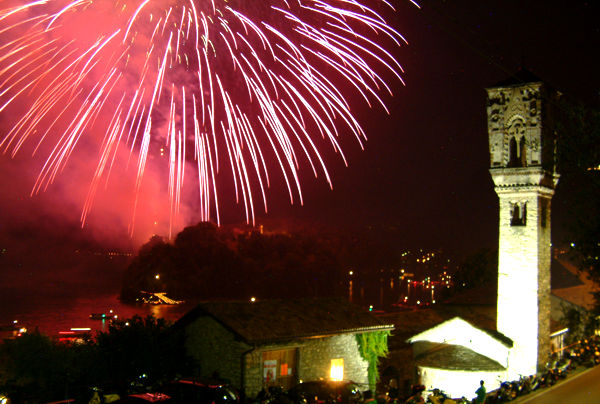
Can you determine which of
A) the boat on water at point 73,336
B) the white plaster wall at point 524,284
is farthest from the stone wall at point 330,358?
the white plaster wall at point 524,284

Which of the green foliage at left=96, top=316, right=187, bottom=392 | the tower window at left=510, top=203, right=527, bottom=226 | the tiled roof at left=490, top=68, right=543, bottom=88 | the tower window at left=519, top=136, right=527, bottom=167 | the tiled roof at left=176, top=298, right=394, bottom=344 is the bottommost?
the green foliage at left=96, top=316, right=187, bottom=392

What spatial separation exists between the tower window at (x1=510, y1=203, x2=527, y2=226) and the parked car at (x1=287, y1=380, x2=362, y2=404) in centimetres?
1444

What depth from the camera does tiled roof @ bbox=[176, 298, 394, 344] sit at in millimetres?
18203

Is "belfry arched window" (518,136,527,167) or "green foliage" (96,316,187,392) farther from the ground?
"belfry arched window" (518,136,527,167)

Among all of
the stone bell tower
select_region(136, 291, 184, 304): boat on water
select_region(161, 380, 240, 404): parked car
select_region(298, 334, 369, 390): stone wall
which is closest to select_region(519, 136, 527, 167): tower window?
the stone bell tower

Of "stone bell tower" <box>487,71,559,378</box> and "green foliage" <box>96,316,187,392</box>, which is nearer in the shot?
"green foliage" <box>96,316,187,392</box>

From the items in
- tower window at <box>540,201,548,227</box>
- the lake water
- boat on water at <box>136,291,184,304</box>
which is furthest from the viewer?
boat on water at <box>136,291,184,304</box>

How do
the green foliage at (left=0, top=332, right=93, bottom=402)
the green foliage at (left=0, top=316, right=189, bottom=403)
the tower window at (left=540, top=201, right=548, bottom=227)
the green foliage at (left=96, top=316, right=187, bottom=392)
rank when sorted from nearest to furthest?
the green foliage at (left=0, top=332, right=93, bottom=402)
the green foliage at (left=0, top=316, right=189, bottom=403)
the green foliage at (left=96, top=316, right=187, bottom=392)
the tower window at (left=540, top=201, right=548, bottom=227)

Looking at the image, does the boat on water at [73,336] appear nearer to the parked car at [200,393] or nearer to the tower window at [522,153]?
the parked car at [200,393]

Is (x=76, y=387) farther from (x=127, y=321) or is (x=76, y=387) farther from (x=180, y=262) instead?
(x=180, y=262)

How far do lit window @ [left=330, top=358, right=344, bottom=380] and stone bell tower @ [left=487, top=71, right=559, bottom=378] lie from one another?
1005 cm

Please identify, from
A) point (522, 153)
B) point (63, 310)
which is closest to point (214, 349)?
point (522, 153)

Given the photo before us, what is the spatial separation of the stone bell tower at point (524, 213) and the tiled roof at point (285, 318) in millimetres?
8597

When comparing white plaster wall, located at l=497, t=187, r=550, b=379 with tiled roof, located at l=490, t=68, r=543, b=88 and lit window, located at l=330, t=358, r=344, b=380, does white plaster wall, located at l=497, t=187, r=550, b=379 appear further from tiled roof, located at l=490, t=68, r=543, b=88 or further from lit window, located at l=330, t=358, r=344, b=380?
lit window, located at l=330, t=358, r=344, b=380
